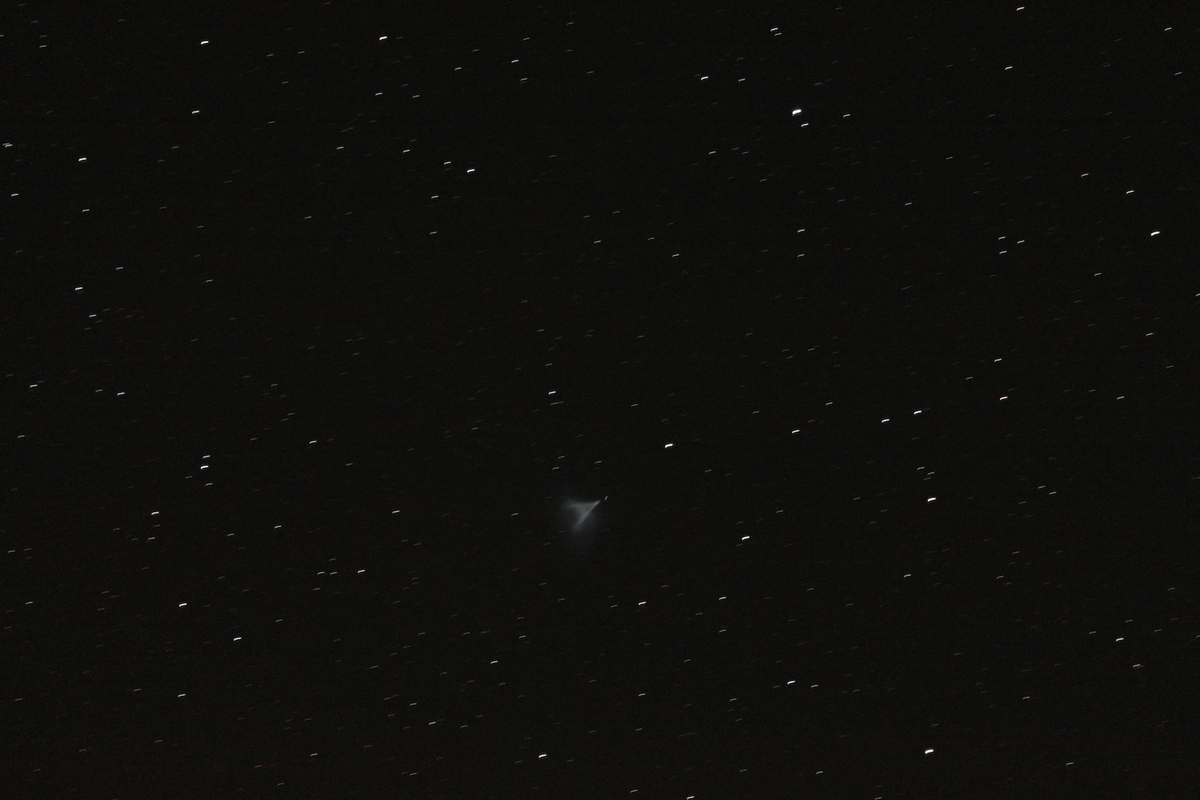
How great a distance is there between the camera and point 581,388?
1.44 feet

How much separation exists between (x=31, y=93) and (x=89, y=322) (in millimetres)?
126

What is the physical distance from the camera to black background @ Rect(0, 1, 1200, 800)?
1.42 feet

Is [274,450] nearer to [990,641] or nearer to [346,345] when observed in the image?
[346,345]

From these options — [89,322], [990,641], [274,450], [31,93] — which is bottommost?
[990,641]

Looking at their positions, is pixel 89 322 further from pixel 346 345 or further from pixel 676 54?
pixel 676 54

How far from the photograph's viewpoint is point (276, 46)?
431mm

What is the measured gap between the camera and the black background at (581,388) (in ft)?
1.42

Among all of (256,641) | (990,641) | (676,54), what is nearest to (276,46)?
(676,54)

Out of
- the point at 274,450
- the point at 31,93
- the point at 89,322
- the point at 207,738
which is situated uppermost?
the point at 31,93

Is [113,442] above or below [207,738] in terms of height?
above

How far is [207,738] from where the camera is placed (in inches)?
17.3

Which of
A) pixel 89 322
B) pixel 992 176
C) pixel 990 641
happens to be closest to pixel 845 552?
A: pixel 990 641

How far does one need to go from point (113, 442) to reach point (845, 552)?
41cm

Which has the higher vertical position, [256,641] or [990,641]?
[256,641]
